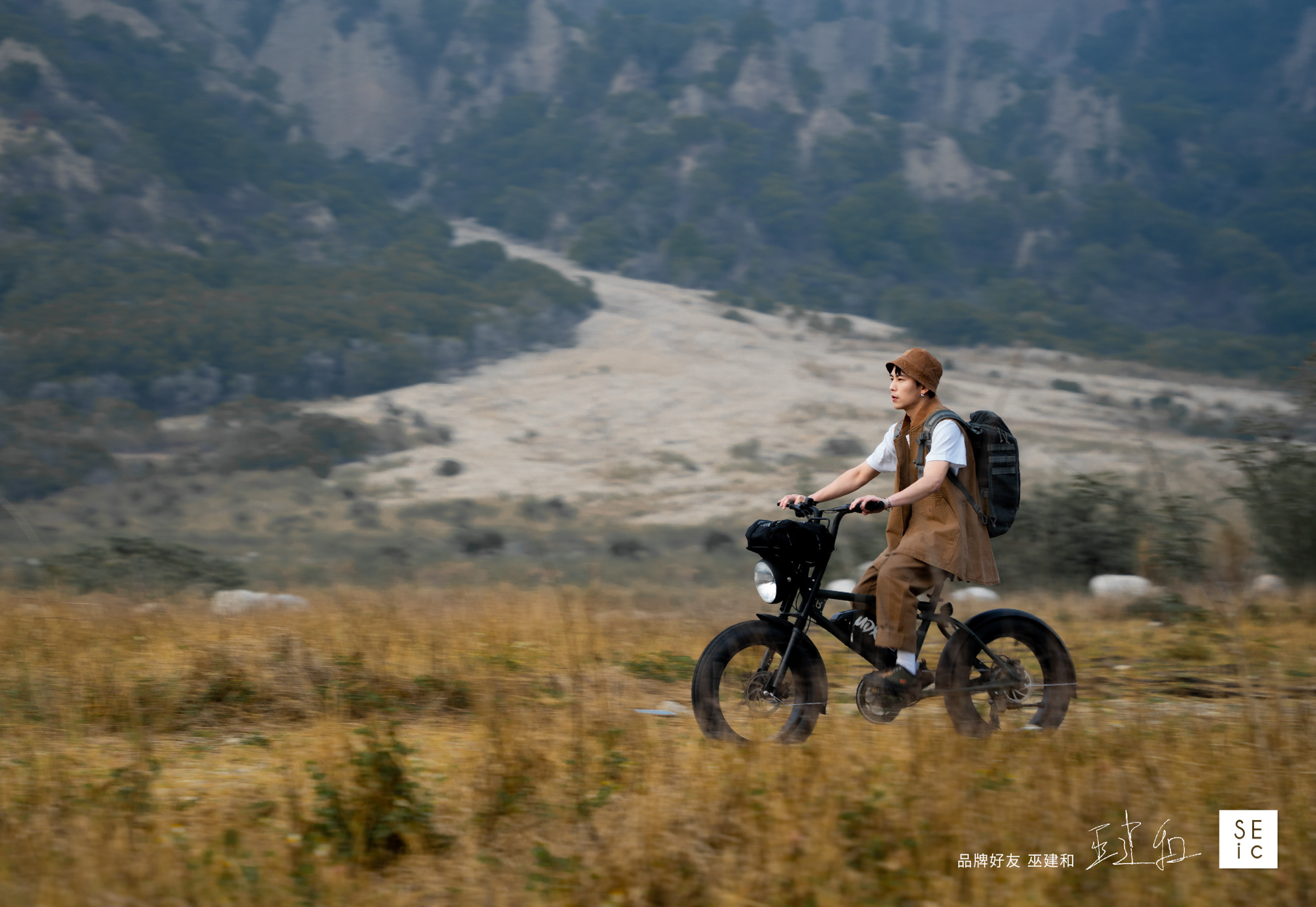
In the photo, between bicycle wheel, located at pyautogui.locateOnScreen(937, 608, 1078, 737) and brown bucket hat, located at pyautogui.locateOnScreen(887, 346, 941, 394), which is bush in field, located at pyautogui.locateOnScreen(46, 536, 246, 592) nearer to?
bicycle wheel, located at pyautogui.locateOnScreen(937, 608, 1078, 737)

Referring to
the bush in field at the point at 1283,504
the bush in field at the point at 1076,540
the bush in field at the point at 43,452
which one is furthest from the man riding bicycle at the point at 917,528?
the bush in field at the point at 43,452

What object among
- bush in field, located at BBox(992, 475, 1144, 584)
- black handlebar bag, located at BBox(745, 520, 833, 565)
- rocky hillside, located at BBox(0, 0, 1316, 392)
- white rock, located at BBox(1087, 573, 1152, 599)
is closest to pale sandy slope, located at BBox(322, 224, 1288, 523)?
rocky hillside, located at BBox(0, 0, 1316, 392)

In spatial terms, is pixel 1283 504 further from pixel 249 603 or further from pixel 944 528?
pixel 249 603

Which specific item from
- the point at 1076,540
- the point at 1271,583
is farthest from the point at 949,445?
the point at 1076,540

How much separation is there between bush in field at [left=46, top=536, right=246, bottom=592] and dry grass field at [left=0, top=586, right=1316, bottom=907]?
53.7 feet

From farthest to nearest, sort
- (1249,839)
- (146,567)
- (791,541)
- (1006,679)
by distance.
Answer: (146,567)
(1006,679)
(791,541)
(1249,839)

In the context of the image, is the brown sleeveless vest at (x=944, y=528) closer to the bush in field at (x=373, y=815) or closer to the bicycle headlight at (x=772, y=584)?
the bicycle headlight at (x=772, y=584)

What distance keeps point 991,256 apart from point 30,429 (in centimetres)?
6900

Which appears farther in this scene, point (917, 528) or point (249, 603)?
point (249, 603)

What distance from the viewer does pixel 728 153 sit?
89.1 meters

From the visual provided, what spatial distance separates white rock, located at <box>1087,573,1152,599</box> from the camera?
1275 centimetres

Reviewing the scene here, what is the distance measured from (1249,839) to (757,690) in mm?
2005

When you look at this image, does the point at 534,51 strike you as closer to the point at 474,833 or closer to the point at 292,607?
the point at 292,607

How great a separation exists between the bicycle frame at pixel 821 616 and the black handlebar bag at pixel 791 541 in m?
0.04
